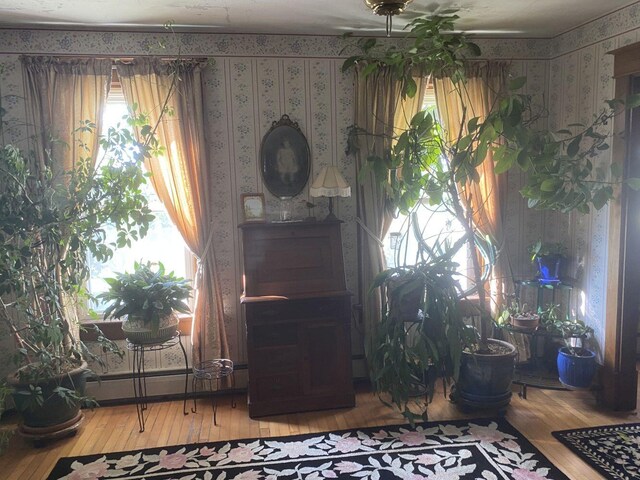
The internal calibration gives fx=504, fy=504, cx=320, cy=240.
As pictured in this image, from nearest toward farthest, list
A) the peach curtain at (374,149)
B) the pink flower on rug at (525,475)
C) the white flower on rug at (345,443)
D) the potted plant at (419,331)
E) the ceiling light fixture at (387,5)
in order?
the ceiling light fixture at (387,5) → the pink flower on rug at (525,475) → the white flower on rug at (345,443) → the potted plant at (419,331) → the peach curtain at (374,149)

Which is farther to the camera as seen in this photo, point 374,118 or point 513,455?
point 374,118

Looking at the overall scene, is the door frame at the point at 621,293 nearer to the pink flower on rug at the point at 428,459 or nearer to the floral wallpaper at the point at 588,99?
the floral wallpaper at the point at 588,99

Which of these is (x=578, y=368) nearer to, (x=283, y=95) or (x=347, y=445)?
(x=347, y=445)

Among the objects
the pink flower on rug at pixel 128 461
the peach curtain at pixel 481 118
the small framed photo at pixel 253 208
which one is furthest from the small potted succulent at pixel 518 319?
the pink flower on rug at pixel 128 461

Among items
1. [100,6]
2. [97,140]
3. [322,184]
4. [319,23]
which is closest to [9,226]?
[97,140]

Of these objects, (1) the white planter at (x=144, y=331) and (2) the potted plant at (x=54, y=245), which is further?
(1) the white planter at (x=144, y=331)

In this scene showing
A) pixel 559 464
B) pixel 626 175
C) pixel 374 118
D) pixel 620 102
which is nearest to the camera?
pixel 559 464

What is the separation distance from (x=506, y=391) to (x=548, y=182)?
143 cm

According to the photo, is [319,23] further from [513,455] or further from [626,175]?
[513,455]

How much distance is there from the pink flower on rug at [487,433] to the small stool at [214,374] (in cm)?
166

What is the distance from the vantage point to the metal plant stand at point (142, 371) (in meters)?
3.40

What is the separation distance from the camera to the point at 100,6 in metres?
3.06

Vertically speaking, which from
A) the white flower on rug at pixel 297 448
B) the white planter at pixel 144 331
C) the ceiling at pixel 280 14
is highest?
the ceiling at pixel 280 14

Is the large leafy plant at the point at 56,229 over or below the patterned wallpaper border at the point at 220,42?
below
